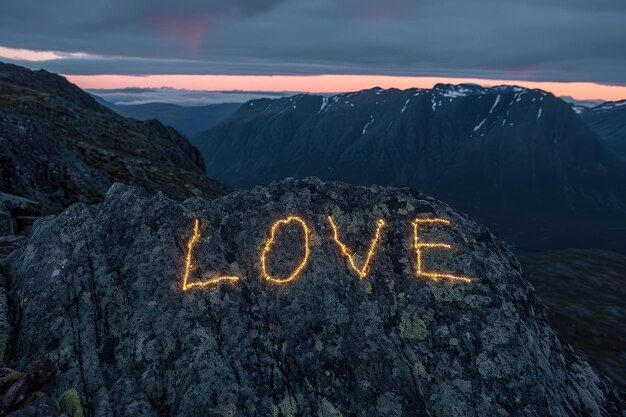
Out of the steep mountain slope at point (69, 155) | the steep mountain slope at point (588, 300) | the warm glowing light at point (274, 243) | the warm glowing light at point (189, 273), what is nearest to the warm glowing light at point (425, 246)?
the warm glowing light at point (274, 243)

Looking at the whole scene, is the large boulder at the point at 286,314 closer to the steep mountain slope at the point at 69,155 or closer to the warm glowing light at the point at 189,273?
the warm glowing light at the point at 189,273

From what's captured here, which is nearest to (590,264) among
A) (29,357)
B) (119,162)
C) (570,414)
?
(119,162)

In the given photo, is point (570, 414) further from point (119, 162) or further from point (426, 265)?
point (119, 162)

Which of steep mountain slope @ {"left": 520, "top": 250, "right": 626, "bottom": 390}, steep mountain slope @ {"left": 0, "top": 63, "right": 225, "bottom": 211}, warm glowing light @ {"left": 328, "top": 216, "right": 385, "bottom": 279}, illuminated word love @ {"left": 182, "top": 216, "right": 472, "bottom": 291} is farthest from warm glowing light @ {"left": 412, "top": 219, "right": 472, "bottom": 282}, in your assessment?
steep mountain slope @ {"left": 520, "top": 250, "right": 626, "bottom": 390}

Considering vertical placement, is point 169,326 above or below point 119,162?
above

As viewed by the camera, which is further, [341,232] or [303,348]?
[341,232]

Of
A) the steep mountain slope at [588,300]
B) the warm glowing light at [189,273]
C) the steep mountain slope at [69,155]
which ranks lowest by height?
the steep mountain slope at [588,300]

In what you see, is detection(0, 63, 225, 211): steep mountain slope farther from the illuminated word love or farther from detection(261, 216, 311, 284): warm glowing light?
detection(261, 216, 311, 284): warm glowing light
